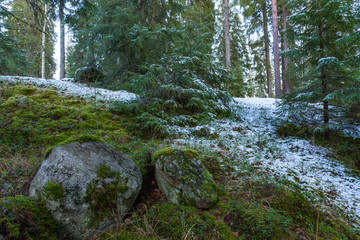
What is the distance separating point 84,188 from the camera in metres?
2.44

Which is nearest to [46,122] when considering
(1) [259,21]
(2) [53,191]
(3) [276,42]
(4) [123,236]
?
(2) [53,191]

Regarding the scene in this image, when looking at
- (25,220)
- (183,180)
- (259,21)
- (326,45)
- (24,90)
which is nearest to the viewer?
(25,220)

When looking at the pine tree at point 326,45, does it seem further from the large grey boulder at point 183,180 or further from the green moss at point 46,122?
the green moss at point 46,122

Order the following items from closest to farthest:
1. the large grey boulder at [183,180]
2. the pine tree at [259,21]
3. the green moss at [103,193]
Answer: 1. the green moss at [103,193]
2. the large grey boulder at [183,180]
3. the pine tree at [259,21]

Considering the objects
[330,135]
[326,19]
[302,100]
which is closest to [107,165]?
[302,100]

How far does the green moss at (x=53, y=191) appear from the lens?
2.24m

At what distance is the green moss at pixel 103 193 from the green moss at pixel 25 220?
47 cm

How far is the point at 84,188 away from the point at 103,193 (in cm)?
28

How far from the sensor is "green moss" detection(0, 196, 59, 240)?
1.79 meters

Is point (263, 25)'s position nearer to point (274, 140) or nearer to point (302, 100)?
point (302, 100)

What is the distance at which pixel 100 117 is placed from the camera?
20.3 feet

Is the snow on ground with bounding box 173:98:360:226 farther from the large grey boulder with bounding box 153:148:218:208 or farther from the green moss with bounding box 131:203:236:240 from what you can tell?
the green moss with bounding box 131:203:236:240

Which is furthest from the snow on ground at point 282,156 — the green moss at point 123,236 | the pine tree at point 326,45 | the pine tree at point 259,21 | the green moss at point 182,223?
the pine tree at point 259,21

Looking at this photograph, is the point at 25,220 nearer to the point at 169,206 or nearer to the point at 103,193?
the point at 103,193
